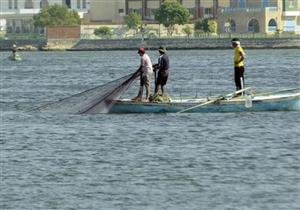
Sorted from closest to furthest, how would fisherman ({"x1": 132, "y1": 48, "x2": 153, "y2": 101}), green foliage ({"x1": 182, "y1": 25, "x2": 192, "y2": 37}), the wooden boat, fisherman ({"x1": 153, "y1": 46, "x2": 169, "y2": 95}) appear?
the wooden boat
fisherman ({"x1": 153, "y1": 46, "x2": 169, "y2": 95})
fisherman ({"x1": 132, "y1": 48, "x2": 153, "y2": 101})
green foliage ({"x1": 182, "y1": 25, "x2": 192, "y2": 37})

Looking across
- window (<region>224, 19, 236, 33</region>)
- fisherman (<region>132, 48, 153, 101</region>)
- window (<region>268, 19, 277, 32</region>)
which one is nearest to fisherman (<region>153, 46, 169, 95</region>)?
fisherman (<region>132, 48, 153, 101</region>)

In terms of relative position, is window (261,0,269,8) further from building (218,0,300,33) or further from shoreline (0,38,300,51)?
shoreline (0,38,300,51)

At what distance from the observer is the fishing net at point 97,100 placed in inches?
1826

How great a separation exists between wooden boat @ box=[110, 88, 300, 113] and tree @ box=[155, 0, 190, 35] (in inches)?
5884

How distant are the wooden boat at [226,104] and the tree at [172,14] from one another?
14947 centimetres

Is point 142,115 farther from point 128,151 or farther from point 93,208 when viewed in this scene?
point 93,208

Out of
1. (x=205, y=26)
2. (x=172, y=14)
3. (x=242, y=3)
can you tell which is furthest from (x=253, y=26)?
(x=172, y=14)

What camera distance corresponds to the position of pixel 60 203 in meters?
27.2

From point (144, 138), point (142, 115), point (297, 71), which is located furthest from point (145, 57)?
point (297, 71)

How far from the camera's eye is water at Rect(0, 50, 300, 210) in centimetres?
2753

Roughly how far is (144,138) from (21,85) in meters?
38.2

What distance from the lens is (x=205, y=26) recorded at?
635 feet

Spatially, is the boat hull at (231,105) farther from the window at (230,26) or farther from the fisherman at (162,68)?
the window at (230,26)

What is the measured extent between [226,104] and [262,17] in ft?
492
